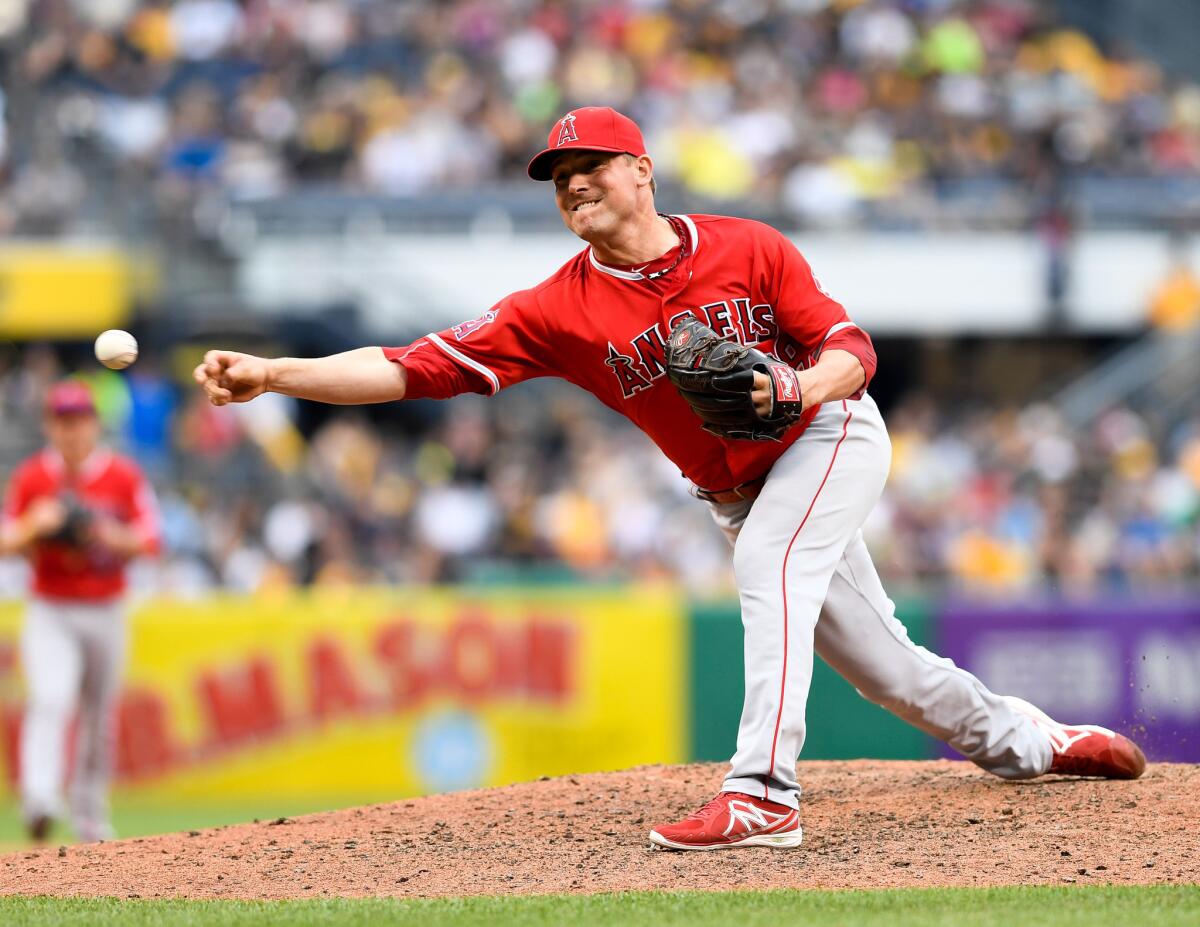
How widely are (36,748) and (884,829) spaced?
484 cm

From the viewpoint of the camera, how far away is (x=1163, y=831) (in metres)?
5.54

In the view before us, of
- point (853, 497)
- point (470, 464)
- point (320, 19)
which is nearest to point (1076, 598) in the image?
point (470, 464)

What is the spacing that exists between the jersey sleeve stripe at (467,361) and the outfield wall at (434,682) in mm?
6136

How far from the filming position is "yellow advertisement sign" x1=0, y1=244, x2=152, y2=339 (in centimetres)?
1630

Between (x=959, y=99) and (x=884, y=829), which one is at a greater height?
(x=959, y=99)

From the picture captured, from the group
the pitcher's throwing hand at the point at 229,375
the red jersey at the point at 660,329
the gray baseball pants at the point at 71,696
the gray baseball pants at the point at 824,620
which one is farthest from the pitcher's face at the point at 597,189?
the gray baseball pants at the point at 71,696

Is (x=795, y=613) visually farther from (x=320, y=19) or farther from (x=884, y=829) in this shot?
(x=320, y=19)

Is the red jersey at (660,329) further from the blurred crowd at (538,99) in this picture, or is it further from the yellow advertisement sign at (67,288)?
the blurred crowd at (538,99)

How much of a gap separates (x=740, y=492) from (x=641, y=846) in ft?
3.59

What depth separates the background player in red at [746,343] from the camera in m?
5.33

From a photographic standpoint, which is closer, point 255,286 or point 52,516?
point 52,516

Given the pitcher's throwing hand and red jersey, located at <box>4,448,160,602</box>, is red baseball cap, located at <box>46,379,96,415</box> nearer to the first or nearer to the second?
red jersey, located at <box>4,448,160,602</box>

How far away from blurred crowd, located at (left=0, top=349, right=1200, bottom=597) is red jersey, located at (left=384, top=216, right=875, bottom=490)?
7129 mm

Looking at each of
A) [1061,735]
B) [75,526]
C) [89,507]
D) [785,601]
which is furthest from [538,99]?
[785,601]
